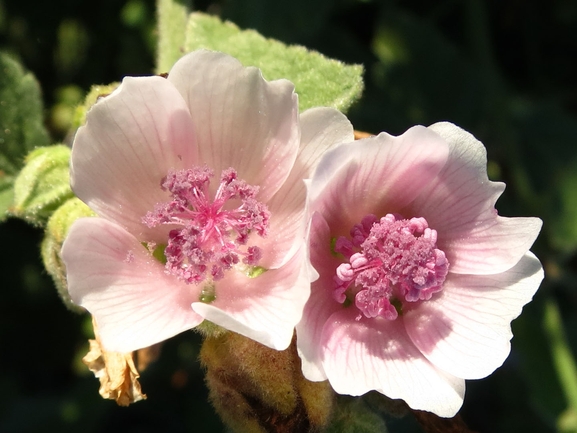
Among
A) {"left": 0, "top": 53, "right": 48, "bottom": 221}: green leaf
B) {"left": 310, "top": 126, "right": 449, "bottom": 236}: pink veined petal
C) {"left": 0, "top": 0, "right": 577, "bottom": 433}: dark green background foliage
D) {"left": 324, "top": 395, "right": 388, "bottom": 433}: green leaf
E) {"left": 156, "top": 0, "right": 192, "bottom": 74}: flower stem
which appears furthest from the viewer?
{"left": 0, "top": 0, "right": 577, "bottom": 433}: dark green background foliage

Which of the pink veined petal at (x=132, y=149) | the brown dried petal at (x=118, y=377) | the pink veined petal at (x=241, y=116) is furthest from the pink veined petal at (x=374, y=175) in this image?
the brown dried petal at (x=118, y=377)

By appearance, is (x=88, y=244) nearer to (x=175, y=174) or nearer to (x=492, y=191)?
(x=175, y=174)

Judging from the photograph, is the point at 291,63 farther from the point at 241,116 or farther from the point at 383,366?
the point at 383,366

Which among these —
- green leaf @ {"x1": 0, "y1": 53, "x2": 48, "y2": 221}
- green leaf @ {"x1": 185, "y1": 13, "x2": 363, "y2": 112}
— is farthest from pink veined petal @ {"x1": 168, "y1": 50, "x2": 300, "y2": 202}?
green leaf @ {"x1": 0, "y1": 53, "x2": 48, "y2": 221}

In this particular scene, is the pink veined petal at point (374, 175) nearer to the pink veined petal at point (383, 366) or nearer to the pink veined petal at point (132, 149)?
the pink veined petal at point (383, 366)

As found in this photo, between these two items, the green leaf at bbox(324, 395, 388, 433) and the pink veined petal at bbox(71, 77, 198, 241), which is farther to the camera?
the green leaf at bbox(324, 395, 388, 433)

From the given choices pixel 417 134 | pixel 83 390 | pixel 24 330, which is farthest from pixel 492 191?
pixel 24 330

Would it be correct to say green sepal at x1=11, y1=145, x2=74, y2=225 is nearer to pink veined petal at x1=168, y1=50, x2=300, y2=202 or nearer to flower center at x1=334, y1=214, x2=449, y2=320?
pink veined petal at x1=168, y1=50, x2=300, y2=202
